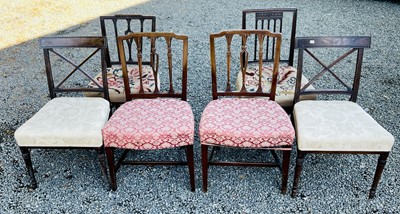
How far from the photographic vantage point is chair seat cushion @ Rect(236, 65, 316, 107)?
2484 mm

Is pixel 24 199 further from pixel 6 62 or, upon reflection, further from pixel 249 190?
pixel 6 62

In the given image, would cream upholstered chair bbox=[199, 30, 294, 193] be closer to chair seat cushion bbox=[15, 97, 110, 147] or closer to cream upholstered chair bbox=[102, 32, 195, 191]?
cream upholstered chair bbox=[102, 32, 195, 191]

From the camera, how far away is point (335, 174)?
2.43 m

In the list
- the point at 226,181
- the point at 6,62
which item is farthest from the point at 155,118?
the point at 6,62

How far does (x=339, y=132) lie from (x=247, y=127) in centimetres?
49

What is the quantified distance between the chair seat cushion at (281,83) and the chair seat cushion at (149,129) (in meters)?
0.62

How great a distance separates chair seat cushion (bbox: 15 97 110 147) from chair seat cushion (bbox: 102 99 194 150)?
0.29 feet

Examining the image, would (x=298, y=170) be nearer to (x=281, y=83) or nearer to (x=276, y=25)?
(x=281, y=83)

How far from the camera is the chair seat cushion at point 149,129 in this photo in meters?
2.05

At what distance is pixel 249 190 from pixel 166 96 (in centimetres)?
78

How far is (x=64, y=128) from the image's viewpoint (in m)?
2.11

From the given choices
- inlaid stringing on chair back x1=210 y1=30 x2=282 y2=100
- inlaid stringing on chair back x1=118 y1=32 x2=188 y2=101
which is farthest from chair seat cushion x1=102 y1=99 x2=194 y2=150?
inlaid stringing on chair back x1=210 y1=30 x2=282 y2=100

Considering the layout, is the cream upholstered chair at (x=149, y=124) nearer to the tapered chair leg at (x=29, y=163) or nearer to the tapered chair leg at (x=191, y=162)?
the tapered chair leg at (x=191, y=162)

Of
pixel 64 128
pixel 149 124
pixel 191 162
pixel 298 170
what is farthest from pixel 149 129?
pixel 298 170
